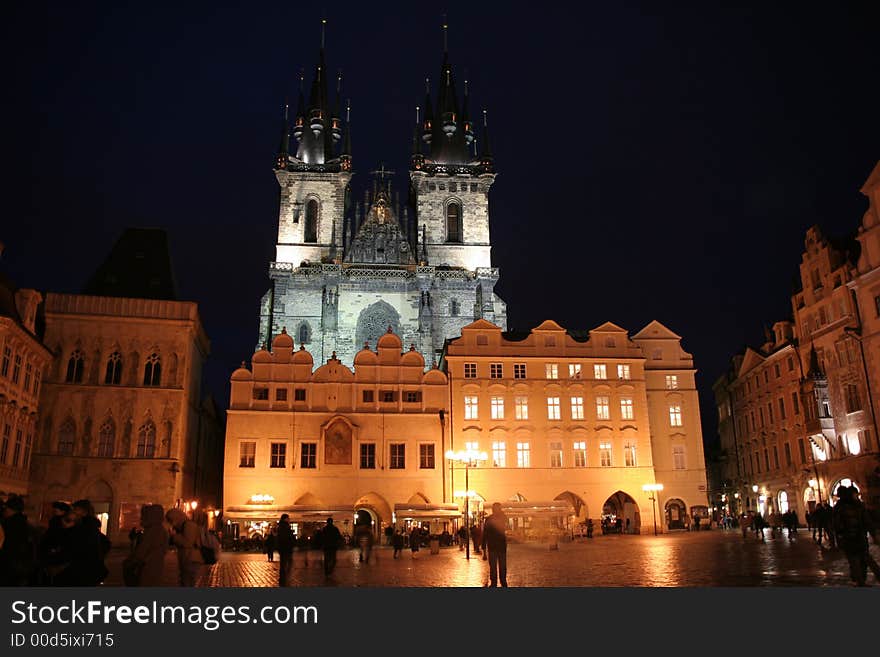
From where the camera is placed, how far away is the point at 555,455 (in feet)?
154

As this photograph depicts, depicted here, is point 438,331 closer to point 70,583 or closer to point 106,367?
point 106,367

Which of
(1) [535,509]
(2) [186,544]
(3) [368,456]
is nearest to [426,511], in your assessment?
(3) [368,456]

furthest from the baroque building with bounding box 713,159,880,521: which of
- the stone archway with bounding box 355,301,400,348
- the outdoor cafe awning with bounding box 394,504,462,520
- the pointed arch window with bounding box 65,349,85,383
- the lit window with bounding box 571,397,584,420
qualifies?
the pointed arch window with bounding box 65,349,85,383

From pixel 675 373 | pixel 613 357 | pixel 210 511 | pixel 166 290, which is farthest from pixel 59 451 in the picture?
pixel 675 373

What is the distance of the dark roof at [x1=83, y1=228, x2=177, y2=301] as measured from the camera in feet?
143

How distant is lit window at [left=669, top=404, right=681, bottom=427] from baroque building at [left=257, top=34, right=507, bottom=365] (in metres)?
18.9

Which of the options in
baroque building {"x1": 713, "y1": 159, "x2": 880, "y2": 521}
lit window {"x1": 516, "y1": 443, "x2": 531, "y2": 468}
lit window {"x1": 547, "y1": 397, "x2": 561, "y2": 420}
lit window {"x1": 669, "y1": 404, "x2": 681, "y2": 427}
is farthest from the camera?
lit window {"x1": 669, "y1": 404, "x2": 681, "y2": 427}

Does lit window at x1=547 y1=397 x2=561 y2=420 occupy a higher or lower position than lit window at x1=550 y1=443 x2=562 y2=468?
higher

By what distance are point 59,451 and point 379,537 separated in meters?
17.2

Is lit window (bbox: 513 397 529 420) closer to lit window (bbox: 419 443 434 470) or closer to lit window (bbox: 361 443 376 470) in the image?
lit window (bbox: 419 443 434 470)

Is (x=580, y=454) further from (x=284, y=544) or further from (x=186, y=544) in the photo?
Result: (x=186, y=544)

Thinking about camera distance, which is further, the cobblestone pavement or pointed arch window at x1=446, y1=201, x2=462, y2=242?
pointed arch window at x1=446, y1=201, x2=462, y2=242

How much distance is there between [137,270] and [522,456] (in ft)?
83.1

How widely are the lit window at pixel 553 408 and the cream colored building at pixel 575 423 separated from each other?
6cm
